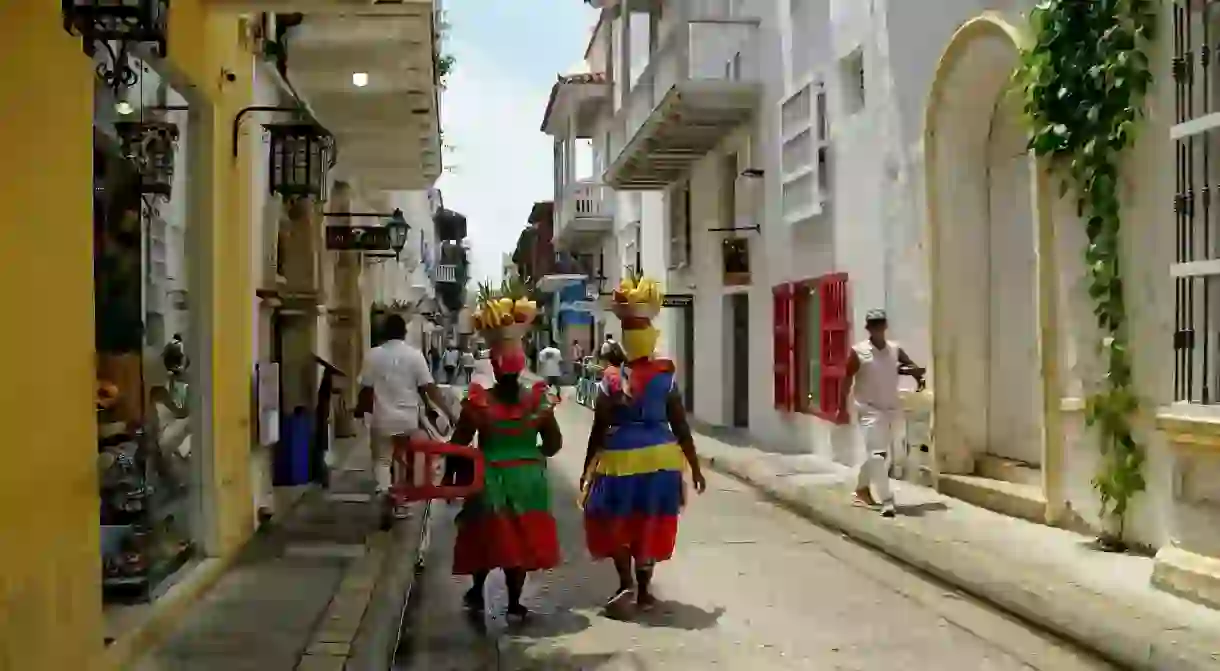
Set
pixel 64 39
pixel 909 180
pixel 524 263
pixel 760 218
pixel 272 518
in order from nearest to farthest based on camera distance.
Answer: pixel 64 39
pixel 272 518
pixel 909 180
pixel 760 218
pixel 524 263

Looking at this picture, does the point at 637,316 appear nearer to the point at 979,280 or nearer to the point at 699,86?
the point at 979,280

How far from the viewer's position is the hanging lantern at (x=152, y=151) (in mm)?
6850

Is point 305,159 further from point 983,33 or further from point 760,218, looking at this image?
point 760,218

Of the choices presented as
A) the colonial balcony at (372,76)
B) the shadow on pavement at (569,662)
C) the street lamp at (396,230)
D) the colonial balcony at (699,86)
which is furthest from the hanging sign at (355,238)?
the shadow on pavement at (569,662)

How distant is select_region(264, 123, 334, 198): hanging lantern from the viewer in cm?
1024

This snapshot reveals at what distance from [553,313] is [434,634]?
4523cm

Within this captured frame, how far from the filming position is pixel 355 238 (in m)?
15.5

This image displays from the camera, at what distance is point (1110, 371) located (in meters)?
7.86

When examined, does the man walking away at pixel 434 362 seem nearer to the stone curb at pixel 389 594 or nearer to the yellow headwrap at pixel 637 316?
the stone curb at pixel 389 594

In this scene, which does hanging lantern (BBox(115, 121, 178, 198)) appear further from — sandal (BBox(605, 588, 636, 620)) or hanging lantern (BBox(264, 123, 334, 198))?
sandal (BBox(605, 588, 636, 620))

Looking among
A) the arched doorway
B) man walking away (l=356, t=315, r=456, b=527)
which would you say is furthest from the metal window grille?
man walking away (l=356, t=315, r=456, b=527)

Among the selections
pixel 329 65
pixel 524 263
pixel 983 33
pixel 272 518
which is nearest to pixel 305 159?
pixel 329 65

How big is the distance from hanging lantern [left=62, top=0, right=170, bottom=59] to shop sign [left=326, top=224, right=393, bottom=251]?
10.4 metres

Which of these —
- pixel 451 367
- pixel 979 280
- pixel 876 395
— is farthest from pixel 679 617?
pixel 451 367
